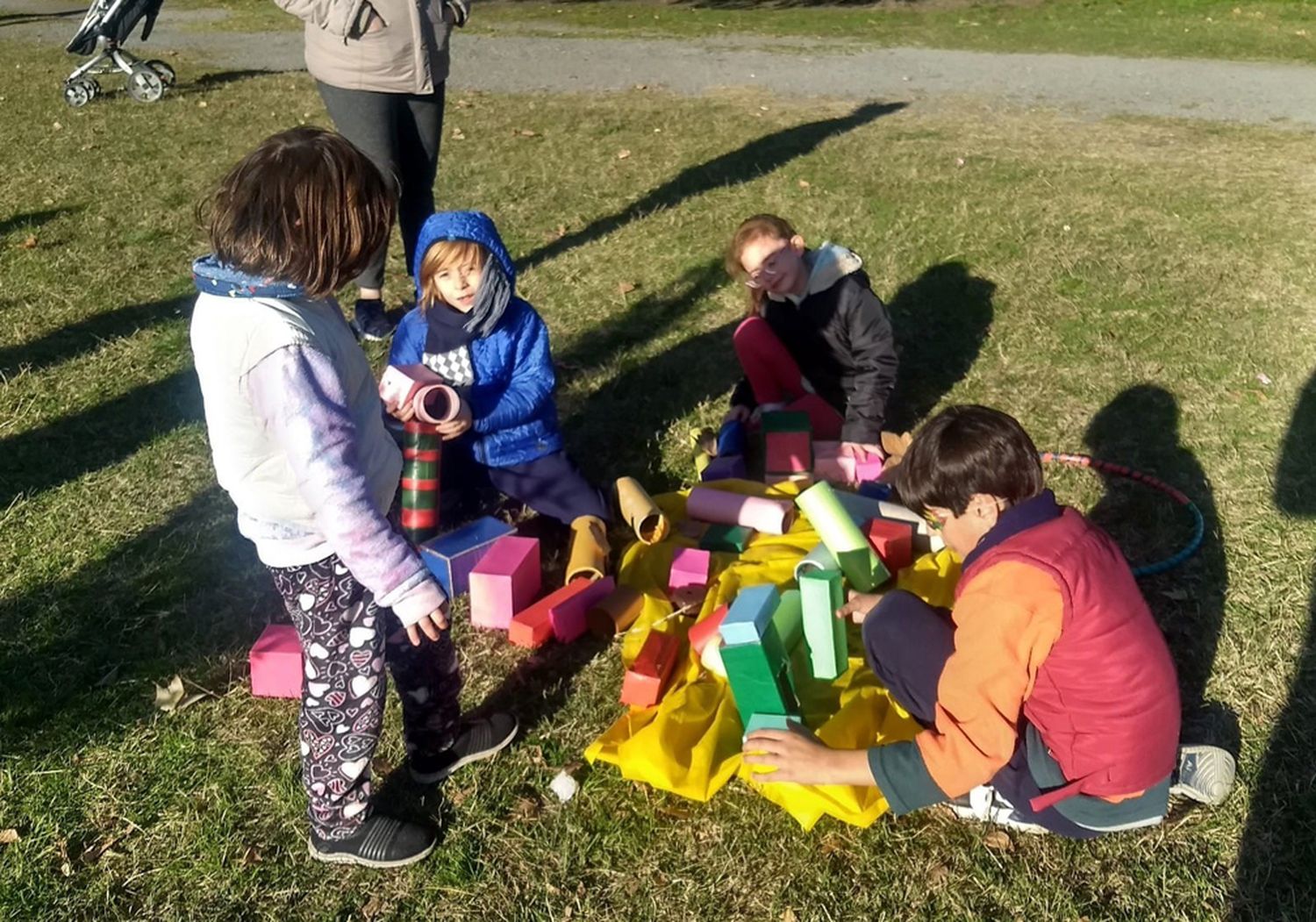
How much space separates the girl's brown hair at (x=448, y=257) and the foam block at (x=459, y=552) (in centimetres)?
96

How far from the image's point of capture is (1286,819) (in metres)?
2.99

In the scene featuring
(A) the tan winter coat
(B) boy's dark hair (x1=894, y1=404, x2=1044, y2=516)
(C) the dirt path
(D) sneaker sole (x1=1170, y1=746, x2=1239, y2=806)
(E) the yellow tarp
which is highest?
(A) the tan winter coat

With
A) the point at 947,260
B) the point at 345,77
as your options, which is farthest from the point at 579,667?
the point at 947,260

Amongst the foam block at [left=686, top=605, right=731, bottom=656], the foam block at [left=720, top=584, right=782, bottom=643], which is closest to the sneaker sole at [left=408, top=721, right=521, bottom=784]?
the foam block at [left=686, top=605, right=731, bottom=656]

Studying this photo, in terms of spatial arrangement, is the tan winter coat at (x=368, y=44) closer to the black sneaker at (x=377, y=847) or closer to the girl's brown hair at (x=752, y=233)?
the girl's brown hair at (x=752, y=233)

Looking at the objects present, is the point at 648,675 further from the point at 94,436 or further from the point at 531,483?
the point at 94,436

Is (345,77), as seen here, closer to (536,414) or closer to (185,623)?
(536,414)

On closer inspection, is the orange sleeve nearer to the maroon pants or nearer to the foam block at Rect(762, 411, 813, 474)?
the foam block at Rect(762, 411, 813, 474)

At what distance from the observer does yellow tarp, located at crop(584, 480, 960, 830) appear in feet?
9.86

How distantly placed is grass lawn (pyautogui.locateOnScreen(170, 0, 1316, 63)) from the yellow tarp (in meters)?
13.6

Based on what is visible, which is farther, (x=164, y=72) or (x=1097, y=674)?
(x=164, y=72)

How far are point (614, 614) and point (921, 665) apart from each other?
119 centimetres

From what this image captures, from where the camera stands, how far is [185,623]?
381 centimetres

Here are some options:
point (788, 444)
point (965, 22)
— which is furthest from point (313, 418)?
point (965, 22)
